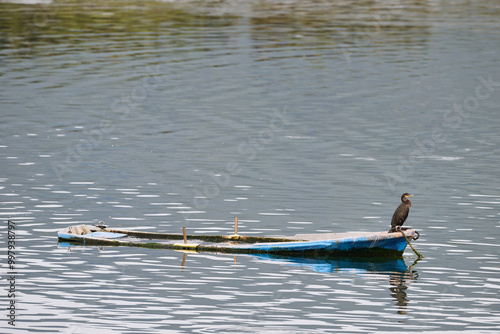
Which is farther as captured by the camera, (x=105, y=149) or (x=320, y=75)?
(x=320, y=75)

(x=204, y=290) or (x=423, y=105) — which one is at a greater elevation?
(x=204, y=290)

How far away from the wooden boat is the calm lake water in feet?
1.17

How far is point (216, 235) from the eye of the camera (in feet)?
117

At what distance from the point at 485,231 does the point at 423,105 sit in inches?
1337

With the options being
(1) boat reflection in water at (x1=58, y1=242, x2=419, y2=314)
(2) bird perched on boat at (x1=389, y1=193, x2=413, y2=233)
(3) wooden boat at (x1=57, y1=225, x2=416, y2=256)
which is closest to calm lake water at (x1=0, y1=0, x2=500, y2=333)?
(1) boat reflection in water at (x1=58, y1=242, x2=419, y2=314)

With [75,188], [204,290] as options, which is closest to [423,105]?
[75,188]

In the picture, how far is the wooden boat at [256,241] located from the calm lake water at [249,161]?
1.17ft

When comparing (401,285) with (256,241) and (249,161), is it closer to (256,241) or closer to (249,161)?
(256,241)

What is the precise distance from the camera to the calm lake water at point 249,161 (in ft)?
95.3

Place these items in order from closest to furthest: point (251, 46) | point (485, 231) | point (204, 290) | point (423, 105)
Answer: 1. point (204, 290)
2. point (485, 231)
3. point (423, 105)
4. point (251, 46)

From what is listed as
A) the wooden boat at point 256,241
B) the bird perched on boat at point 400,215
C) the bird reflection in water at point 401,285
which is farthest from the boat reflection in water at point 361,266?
the bird perched on boat at point 400,215

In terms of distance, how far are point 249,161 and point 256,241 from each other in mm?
18335

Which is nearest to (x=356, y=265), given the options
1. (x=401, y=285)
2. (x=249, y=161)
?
(x=401, y=285)

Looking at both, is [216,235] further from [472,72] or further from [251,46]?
[251,46]
